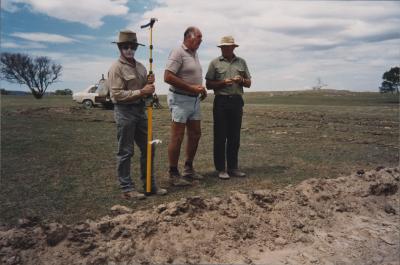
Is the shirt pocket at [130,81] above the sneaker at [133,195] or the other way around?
above

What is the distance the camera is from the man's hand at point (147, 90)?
16.3 feet

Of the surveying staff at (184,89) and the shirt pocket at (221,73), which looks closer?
the surveying staff at (184,89)

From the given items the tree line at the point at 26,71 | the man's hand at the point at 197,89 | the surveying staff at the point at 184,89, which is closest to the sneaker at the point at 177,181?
the surveying staff at the point at 184,89

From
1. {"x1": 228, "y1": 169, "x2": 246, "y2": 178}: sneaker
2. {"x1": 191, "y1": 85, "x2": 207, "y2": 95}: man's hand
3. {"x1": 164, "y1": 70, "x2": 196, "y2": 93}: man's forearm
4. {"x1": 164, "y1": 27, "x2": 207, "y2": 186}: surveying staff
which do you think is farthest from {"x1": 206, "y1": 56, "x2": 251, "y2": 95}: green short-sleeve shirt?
{"x1": 228, "y1": 169, "x2": 246, "y2": 178}: sneaker

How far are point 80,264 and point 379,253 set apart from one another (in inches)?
127

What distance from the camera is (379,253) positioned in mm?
4605

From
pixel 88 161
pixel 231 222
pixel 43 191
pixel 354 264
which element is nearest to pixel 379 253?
pixel 354 264

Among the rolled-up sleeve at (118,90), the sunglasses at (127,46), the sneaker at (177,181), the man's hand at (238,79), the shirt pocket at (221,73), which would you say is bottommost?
the sneaker at (177,181)

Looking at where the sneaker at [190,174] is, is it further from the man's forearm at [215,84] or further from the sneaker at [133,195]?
the man's forearm at [215,84]

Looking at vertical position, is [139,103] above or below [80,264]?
above

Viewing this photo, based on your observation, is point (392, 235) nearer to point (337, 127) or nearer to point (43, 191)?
point (43, 191)

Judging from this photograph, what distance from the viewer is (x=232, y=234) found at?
171 inches

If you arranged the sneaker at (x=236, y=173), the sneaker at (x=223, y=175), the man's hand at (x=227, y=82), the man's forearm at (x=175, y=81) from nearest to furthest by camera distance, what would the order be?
the man's forearm at (x=175, y=81), the man's hand at (x=227, y=82), the sneaker at (x=223, y=175), the sneaker at (x=236, y=173)

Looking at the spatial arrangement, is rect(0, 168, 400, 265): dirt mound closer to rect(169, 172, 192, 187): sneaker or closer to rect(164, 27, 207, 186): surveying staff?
rect(169, 172, 192, 187): sneaker
